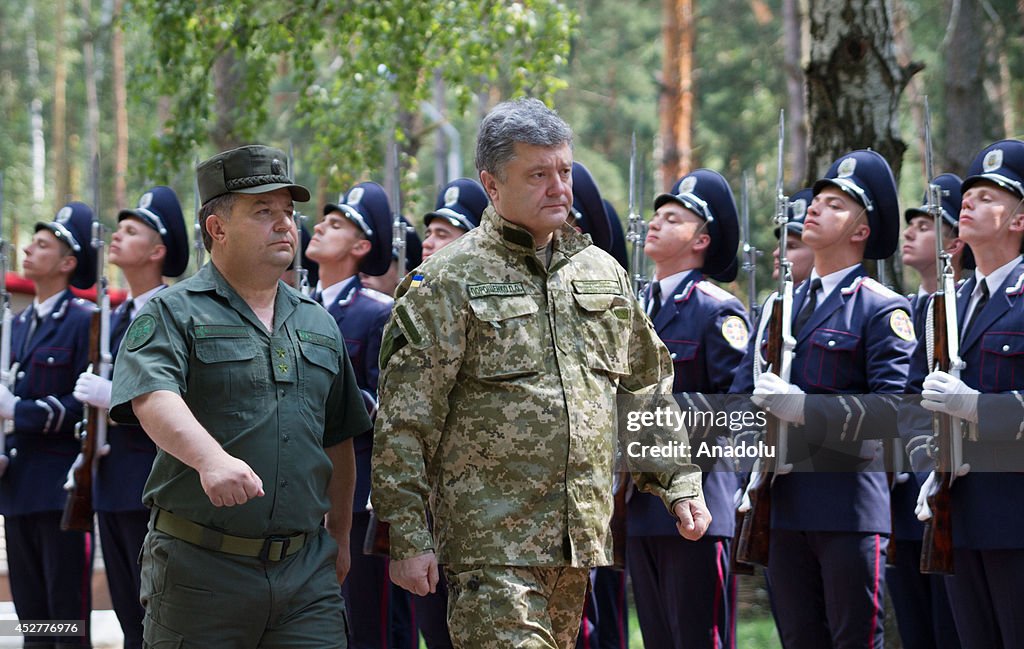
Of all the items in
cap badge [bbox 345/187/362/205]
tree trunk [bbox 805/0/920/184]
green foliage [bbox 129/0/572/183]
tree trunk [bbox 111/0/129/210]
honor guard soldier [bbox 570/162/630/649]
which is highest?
tree trunk [bbox 111/0/129/210]

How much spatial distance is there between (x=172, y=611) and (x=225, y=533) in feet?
0.86

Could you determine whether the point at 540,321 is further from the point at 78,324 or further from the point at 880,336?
the point at 78,324

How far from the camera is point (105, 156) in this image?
39406 mm

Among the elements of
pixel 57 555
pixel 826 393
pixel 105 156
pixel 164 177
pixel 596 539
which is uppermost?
pixel 105 156

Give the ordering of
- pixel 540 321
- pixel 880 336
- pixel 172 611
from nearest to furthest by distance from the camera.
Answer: pixel 172 611 < pixel 540 321 < pixel 880 336

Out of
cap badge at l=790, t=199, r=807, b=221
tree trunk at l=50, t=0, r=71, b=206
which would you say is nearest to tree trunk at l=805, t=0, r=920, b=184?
cap badge at l=790, t=199, r=807, b=221

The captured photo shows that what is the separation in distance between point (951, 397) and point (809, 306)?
0.96m

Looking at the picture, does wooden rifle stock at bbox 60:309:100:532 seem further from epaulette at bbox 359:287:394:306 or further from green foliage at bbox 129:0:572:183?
green foliage at bbox 129:0:572:183

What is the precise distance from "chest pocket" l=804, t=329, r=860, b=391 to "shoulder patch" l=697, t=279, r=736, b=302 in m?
0.56

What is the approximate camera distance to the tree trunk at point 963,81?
48.4 ft

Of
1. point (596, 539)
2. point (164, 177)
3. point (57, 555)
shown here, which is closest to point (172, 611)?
point (596, 539)

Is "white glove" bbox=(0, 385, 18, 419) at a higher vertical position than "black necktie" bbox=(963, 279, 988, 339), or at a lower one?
lower

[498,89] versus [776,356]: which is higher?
[498,89]

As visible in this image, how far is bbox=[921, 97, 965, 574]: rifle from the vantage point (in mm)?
5312
